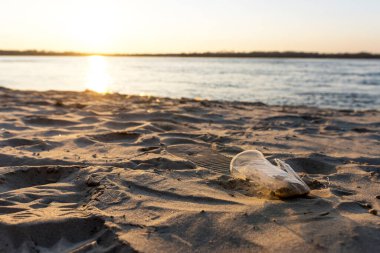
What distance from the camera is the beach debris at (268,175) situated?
232 cm

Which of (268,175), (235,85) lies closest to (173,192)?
(268,175)

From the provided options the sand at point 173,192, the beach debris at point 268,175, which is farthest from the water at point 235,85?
the beach debris at point 268,175

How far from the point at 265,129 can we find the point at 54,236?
357 cm

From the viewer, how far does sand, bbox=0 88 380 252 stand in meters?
1.85

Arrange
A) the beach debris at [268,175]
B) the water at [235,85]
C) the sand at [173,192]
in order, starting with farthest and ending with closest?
the water at [235,85], the beach debris at [268,175], the sand at [173,192]

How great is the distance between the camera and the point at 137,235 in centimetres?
189

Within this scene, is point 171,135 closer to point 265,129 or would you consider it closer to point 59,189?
point 265,129

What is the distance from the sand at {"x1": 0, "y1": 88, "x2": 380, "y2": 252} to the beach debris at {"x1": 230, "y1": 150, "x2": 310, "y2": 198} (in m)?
0.07

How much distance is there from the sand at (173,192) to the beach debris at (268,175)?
0.07m

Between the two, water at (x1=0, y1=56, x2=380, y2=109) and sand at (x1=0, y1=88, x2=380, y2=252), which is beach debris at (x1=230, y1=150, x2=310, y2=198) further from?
water at (x1=0, y1=56, x2=380, y2=109)

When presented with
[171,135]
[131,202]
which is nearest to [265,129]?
[171,135]

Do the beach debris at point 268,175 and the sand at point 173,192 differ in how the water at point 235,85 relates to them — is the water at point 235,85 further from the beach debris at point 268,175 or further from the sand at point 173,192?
the beach debris at point 268,175

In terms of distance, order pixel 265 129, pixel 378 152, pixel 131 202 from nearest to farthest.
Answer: pixel 131 202
pixel 378 152
pixel 265 129

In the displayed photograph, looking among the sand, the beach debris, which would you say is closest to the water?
the sand
